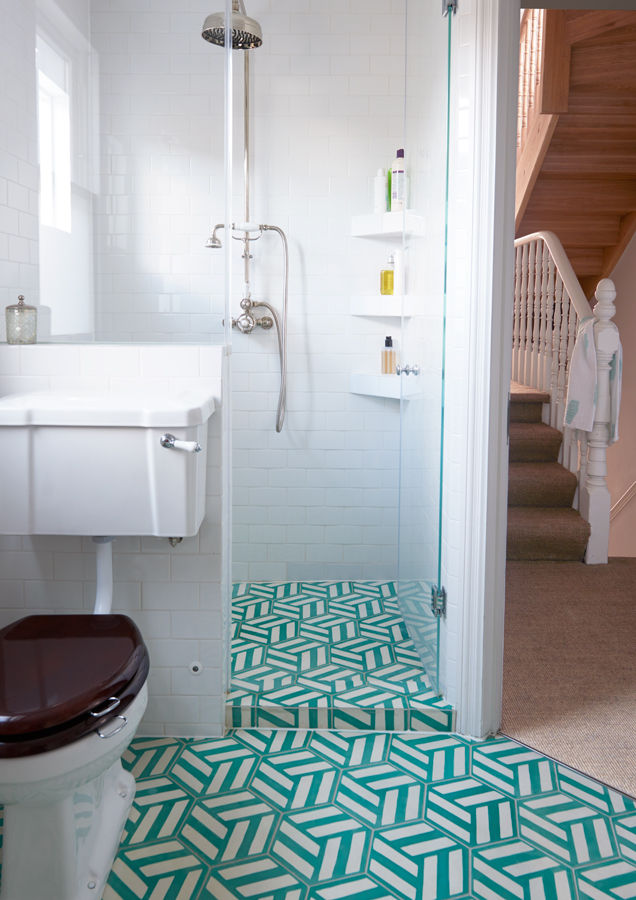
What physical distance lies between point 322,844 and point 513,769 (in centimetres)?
60

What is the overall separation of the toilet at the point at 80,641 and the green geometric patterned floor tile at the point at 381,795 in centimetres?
54

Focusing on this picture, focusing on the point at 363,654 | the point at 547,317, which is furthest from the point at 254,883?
the point at 547,317

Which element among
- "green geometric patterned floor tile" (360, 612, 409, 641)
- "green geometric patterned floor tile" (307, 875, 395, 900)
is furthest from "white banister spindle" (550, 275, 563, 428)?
"green geometric patterned floor tile" (307, 875, 395, 900)

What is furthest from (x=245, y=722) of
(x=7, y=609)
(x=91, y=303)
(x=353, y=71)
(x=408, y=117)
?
(x=353, y=71)

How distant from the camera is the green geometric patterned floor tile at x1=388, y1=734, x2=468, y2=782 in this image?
210cm

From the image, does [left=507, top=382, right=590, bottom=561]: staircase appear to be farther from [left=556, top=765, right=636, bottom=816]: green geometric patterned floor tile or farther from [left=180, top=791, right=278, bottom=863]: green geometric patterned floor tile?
[left=180, top=791, right=278, bottom=863]: green geometric patterned floor tile

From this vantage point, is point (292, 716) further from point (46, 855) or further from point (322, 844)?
point (46, 855)

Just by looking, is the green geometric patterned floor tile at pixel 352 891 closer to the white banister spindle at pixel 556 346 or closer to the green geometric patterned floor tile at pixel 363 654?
the green geometric patterned floor tile at pixel 363 654

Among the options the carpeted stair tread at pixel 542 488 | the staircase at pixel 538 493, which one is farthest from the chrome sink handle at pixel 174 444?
the carpeted stair tread at pixel 542 488

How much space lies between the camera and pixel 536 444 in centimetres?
447

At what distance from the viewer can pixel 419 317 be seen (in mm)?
2695

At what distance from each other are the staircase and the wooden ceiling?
1185mm

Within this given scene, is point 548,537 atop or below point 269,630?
atop

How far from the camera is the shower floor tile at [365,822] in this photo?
1677 millimetres
